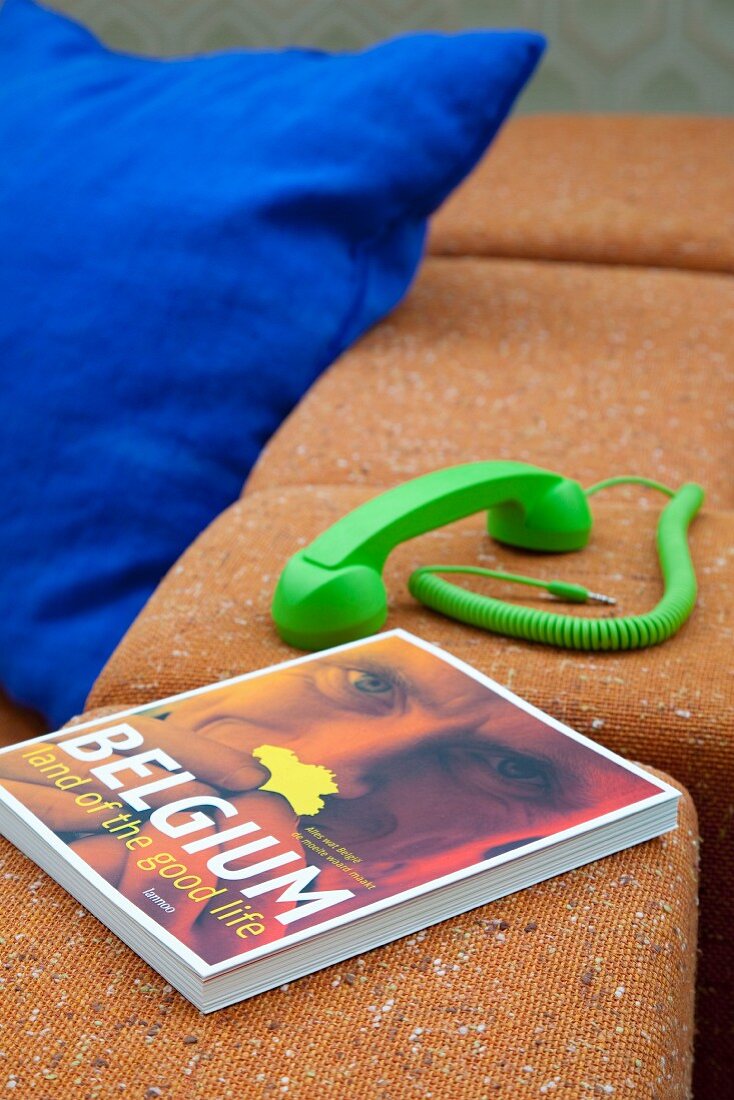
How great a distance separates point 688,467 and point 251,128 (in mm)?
511

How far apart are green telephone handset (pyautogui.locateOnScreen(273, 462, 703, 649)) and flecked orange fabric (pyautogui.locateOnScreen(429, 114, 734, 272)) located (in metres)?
0.77

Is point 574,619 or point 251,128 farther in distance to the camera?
point 251,128

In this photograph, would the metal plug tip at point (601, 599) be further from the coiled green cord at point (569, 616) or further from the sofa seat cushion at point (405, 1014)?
the sofa seat cushion at point (405, 1014)

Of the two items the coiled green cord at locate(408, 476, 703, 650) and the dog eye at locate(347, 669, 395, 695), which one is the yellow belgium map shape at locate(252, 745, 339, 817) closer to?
the dog eye at locate(347, 669, 395, 695)

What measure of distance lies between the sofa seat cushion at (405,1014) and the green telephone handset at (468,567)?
23 cm

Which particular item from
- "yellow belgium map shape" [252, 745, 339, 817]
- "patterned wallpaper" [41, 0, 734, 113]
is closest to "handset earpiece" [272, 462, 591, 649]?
"yellow belgium map shape" [252, 745, 339, 817]

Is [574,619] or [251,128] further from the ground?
[251,128]

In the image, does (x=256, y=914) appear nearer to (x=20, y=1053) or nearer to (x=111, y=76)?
(x=20, y=1053)

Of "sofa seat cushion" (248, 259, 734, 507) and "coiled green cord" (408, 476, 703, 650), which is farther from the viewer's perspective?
"sofa seat cushion" (248, 259, 734, 507)

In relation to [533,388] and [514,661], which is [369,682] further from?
[533,388]

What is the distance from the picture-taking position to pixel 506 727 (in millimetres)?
576

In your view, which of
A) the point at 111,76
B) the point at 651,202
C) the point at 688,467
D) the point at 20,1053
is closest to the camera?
the point at 20,1053

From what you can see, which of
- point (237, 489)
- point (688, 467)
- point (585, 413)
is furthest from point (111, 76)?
point (688, 467)

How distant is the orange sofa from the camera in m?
0.41
